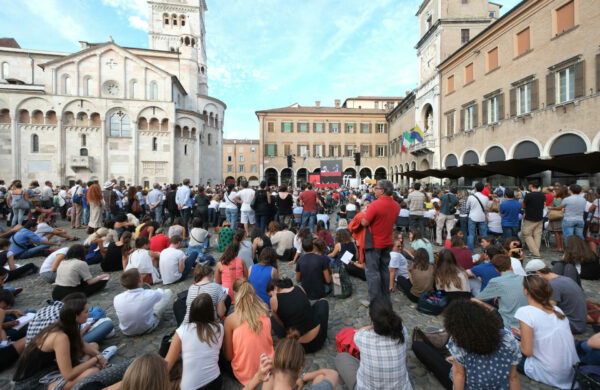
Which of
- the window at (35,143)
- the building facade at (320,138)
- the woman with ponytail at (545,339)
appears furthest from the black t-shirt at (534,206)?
the window at (35,143)

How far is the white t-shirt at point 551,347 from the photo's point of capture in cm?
254

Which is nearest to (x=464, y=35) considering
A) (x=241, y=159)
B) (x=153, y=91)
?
(x=153, y=91)

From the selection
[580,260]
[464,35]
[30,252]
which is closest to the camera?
[580,260]

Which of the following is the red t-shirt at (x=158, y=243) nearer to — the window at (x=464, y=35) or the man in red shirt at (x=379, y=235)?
the man in red shirt at (x=379, y=235)

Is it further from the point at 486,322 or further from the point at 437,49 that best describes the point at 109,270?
the point at 437,49

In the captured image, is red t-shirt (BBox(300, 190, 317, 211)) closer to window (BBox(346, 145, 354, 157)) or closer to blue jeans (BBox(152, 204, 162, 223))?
blue jeans (BBox(152, 204, 162, 223))

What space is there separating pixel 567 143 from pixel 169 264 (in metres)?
19.0

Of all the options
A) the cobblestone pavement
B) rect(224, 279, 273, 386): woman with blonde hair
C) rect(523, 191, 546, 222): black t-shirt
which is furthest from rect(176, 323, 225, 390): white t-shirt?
rect(523, 191, 546, 222): black t-shirt

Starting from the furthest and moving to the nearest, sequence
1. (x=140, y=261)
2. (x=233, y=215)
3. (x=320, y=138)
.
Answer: (x=320, y=138), (x=233, y=215), (x=140, y=261)

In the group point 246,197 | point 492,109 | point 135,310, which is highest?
point 492,109

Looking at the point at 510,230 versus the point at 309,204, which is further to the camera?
the point at 309,204

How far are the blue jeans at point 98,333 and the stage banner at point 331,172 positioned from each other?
34286mm

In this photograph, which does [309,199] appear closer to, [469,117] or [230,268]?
[230,268]

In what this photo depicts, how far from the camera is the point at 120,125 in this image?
29766mm
